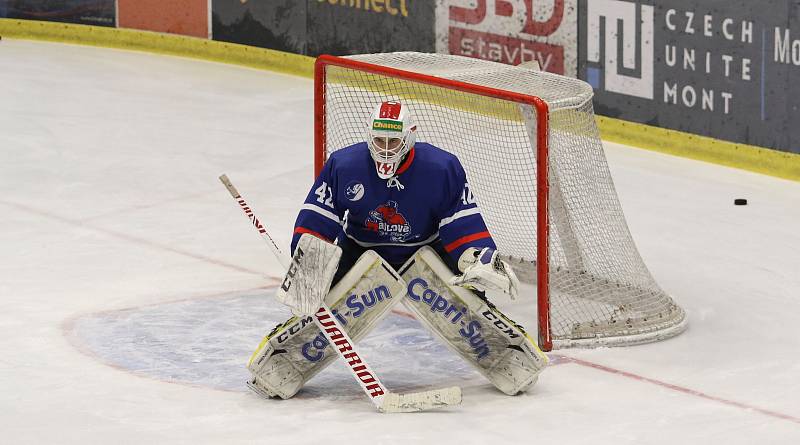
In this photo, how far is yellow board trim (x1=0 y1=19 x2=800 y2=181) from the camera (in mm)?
10047

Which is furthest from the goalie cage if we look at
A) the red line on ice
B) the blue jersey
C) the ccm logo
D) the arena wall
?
the arena wall

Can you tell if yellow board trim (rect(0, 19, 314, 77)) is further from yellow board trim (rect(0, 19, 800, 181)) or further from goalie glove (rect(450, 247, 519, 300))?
goalie glove (rect(450, 247, 519, 300))

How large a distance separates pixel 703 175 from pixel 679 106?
48 centimetres

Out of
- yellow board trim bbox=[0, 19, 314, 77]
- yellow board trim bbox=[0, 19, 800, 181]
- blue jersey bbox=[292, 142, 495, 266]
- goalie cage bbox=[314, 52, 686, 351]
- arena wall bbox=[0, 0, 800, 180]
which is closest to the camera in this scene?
blue jersey bbox=[292, 142, 495, 266]

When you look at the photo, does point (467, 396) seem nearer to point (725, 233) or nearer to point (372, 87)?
point (372, 87)

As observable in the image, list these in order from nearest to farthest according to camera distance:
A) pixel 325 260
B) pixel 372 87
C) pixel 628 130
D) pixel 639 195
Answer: pixel 325 260 < pixel 372 87 < pixel 639 195 < pixel 628 130

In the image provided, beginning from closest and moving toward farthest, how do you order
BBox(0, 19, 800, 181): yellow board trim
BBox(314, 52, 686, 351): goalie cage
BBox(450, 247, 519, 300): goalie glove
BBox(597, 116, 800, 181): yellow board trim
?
BBox(450, 247, 519, 300): goalie glove, BBox(314, 52, 686, 351): goalie cage, BBox(597, 116, 800, 181): yellow board trim, BBox(0, 19, 800, 181): yellow board trim

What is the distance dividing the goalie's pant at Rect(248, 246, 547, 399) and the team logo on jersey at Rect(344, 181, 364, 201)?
0.21 m

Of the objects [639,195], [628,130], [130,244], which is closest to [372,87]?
[130,244]

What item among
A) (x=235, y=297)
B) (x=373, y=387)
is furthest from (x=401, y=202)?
(x=235, y=297)

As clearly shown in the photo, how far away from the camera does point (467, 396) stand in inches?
253

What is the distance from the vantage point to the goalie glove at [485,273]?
6109 mm

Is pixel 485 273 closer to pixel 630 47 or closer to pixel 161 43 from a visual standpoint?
pixel 630 47

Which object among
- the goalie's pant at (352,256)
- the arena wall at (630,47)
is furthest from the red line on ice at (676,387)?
the arena wall at (630,47)
